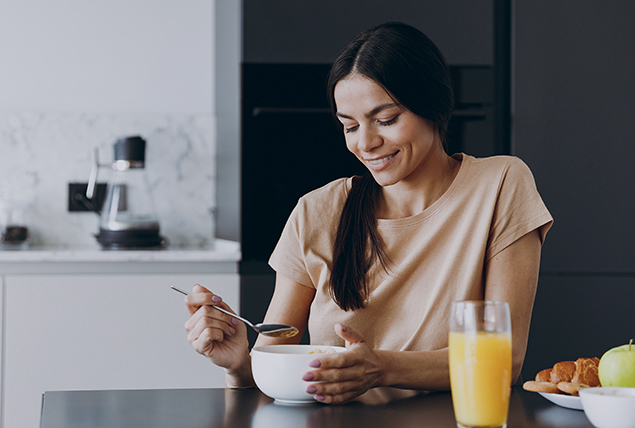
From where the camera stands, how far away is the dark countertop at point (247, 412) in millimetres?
803

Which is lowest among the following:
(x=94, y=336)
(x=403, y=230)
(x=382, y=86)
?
(x=94, y=336)

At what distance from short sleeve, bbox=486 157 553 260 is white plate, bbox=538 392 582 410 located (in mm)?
410

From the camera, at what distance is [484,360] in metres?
0.71

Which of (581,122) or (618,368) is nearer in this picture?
(618,368)

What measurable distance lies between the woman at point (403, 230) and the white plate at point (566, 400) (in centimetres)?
26

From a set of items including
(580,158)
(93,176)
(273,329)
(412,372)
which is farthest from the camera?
(93,176)

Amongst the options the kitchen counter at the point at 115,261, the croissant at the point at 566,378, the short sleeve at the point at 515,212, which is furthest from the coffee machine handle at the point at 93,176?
the croissant at the point at 566,378

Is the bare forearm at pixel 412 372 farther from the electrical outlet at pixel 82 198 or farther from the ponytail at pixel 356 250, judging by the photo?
the electrical outlet at pixel 82 198

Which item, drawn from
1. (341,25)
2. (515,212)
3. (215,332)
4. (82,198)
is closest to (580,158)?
(341,25)

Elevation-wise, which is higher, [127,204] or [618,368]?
[127,204]

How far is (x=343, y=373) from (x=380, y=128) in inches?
21.1

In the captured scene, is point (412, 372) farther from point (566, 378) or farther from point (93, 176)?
point (93, 176)

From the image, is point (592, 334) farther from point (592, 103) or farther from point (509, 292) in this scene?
point (509, 292)

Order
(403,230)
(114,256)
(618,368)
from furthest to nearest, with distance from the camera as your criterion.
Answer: (114,256)
(403,230)
(618,368)
